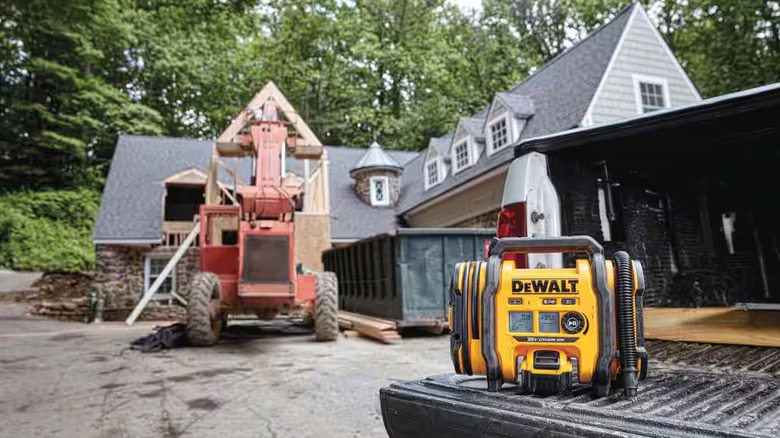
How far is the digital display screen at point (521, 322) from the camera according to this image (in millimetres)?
2291

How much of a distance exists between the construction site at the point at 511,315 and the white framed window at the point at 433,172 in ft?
18.7

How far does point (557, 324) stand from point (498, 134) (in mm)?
15343

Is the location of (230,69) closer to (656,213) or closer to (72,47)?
(72,47)

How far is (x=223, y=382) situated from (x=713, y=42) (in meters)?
25.0

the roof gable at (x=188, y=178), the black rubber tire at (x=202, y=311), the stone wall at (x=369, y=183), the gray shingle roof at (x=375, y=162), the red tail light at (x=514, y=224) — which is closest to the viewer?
the red tail light at (x=514, y=224)

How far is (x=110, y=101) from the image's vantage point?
28.4 metres

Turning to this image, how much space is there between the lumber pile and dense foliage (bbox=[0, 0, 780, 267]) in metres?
16.2

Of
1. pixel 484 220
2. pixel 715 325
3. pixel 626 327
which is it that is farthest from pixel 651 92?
pixel 626 327

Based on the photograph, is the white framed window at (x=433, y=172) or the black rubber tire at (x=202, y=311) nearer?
the black rubber tire at (x=202, y=311)

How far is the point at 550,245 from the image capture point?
241 cm

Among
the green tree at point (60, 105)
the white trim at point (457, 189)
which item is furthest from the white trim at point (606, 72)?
the green tree at point (60, 105)

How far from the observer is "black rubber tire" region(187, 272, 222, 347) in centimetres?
878

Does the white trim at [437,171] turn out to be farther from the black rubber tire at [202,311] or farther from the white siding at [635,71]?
the black rubber tire at [202,311]

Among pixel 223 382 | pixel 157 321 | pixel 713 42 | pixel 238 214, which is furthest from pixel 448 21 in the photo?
pixel 223 382
